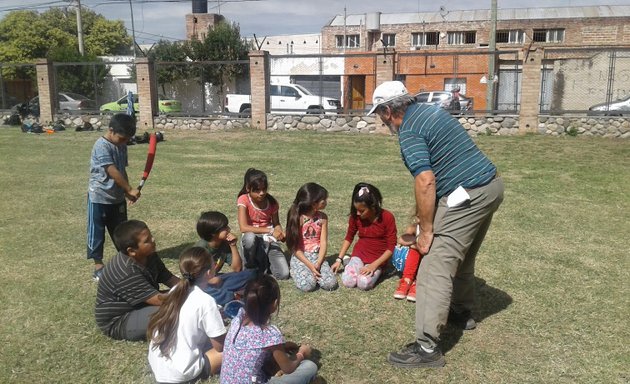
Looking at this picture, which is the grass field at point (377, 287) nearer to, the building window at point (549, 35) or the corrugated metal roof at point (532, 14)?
the building window at point (549, 35)

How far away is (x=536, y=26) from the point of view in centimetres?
3988

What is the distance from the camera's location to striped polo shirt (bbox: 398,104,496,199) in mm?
3404

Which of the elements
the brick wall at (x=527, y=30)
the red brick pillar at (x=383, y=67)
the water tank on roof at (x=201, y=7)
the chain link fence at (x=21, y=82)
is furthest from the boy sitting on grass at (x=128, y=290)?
the water tank on roof at (x=201, y=7)

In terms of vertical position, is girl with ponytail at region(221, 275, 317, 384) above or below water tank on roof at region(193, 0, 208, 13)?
below

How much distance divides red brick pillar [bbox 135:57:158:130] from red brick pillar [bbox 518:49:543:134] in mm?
13313

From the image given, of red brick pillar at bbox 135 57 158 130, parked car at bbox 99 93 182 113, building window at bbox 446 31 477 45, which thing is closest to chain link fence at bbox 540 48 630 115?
building window at bbox 446 31 477 45

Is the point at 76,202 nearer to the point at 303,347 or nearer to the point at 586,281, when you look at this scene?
the point at 303,347

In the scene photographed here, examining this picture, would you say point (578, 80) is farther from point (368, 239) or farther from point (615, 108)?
point (368, 239)

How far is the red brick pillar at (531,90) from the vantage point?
17641 mm

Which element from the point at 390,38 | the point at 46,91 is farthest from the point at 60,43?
the point at 390,38

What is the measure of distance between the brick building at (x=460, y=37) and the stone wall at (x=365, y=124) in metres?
9.95

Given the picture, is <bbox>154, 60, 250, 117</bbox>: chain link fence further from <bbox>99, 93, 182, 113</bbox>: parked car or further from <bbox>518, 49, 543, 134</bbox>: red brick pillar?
<bbox>518, 49, 543, 134</bbox>: red brick pillar

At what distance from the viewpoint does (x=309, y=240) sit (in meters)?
5.15

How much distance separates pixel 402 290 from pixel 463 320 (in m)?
0.69
